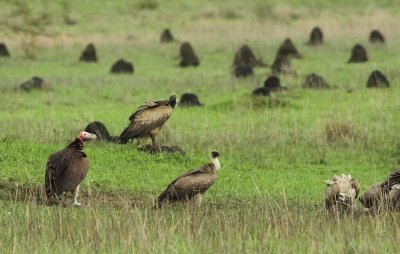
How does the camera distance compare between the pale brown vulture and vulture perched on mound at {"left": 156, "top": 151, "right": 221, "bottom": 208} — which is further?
vulture perched on mound at {"left": 156, "top": 151, "right": 221, "bottom": 208}

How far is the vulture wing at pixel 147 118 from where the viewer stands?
14344 mm

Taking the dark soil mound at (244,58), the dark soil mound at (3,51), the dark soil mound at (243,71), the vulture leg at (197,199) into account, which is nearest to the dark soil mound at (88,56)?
the dark soil mound at (3,51)

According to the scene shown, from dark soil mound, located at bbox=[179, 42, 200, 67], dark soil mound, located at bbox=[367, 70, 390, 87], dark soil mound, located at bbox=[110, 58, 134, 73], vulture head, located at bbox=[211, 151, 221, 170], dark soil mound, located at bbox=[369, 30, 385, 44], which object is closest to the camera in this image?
vulture head, located at bbox=[211, 151, 221, 170]

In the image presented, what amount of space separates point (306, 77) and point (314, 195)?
11697mm

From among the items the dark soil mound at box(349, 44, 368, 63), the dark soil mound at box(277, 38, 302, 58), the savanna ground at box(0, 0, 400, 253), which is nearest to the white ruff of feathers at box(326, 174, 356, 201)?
the savanna ground at box(0, 0, 400, 253)

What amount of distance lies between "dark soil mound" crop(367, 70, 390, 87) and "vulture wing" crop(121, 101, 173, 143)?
998cm

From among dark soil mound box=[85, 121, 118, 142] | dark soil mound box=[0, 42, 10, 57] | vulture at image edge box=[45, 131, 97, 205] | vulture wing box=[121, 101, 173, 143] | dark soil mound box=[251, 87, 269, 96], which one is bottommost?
vulture at image edge box=[45, 131, 97, 205]

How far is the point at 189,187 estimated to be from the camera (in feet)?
37.1

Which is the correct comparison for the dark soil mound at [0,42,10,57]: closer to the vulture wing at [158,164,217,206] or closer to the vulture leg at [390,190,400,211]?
the vulture wing at [158,164,217,206]

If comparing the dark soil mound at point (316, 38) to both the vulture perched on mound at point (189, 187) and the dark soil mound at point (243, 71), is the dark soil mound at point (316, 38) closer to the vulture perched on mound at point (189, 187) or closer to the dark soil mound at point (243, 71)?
the dark soil mound at point (243, 71)

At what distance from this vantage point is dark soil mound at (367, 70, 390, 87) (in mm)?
23297

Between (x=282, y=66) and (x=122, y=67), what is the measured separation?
4557 mm

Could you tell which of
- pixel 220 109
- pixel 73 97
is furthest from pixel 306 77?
pixel 73 97

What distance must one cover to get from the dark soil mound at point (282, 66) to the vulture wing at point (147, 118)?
39.7 feet
